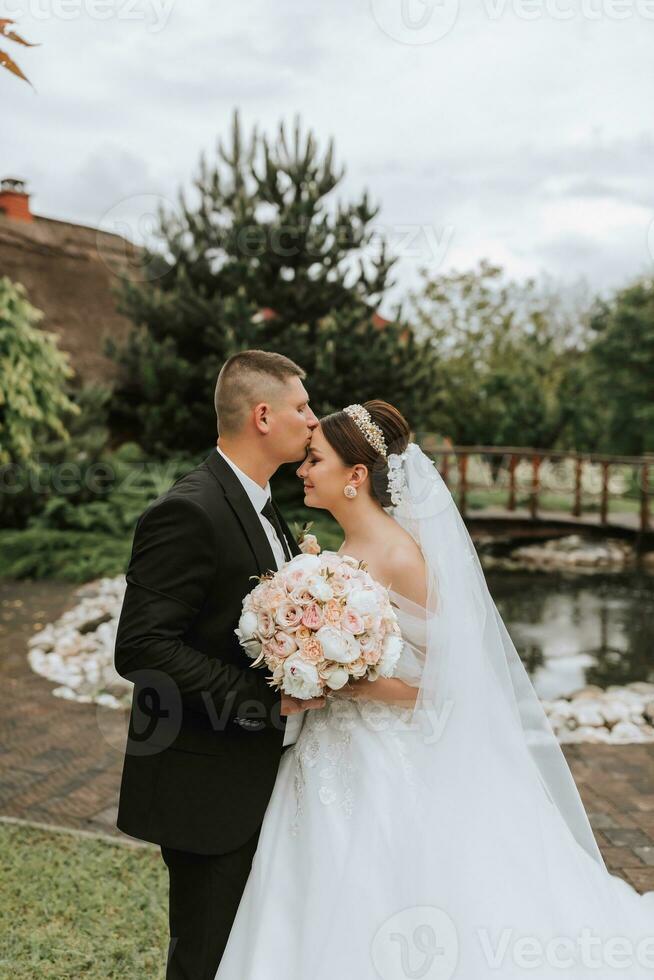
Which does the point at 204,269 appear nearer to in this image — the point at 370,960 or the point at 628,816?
the point at 628,816

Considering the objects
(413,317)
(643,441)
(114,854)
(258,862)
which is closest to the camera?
(258,862)

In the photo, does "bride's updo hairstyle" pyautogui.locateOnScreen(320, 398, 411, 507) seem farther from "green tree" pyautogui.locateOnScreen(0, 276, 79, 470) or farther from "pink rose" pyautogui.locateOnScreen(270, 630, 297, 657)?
"green tree" pyautogui.locateOnScreen(0, 276, 79, 470)

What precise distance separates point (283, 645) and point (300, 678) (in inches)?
3.9

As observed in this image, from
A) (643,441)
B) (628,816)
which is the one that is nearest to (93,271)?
(628,816)

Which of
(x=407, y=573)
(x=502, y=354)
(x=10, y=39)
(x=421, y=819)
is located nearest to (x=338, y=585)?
(x=407, y=573)

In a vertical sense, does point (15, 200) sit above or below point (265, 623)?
above

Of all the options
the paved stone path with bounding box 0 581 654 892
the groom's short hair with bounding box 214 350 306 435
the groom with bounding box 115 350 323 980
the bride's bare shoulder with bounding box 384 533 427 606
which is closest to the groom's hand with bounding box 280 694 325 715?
the groom with bounding box 115 350 323 980

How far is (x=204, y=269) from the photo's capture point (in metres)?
12.0

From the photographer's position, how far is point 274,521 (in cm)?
280

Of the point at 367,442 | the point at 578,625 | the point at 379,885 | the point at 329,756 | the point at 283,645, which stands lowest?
the point at 578,625

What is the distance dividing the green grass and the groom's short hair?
2242mm

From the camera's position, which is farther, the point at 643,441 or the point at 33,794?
the point at 643,441

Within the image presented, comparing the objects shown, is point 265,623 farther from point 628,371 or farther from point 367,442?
point 628,371

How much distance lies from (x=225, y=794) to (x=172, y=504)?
857mm
